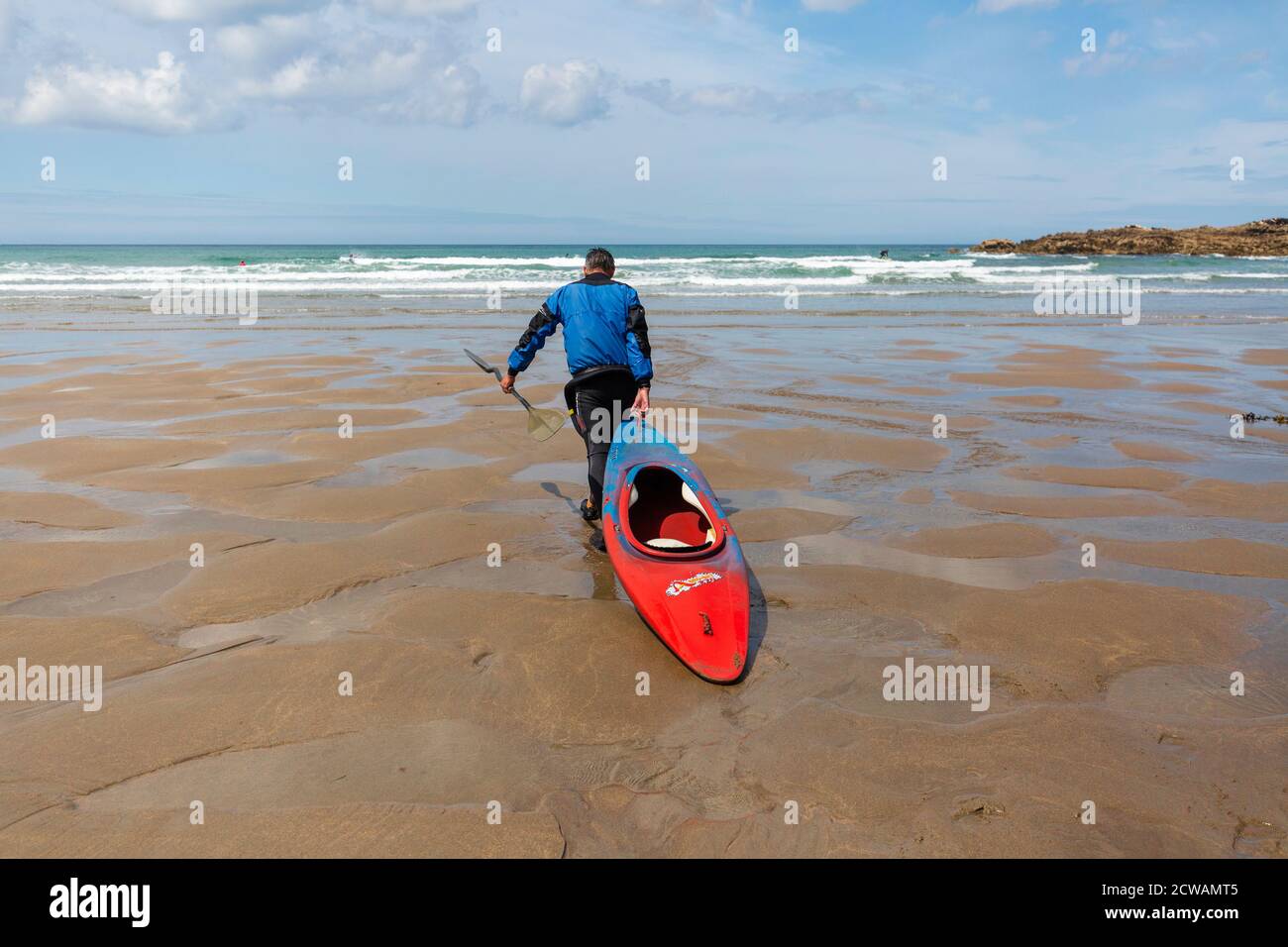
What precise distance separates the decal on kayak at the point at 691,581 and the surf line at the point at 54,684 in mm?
2660

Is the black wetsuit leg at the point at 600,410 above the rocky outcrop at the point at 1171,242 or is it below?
below

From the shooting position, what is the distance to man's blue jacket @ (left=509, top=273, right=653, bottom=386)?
5594 mm

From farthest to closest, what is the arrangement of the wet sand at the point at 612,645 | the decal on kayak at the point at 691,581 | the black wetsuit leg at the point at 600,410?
the black wetsuit leg at the point at 600,410, the decal on kayak at the point at 691,581, the wet sand at the point at 612,645

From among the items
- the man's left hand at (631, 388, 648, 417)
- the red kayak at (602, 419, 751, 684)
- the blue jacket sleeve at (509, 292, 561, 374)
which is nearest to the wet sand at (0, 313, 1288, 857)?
the red kayak at (602, 419, 751, 684)

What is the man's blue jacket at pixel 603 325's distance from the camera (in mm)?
5594

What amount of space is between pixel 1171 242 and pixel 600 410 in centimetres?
6556

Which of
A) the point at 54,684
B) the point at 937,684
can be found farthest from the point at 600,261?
the point at 54,684

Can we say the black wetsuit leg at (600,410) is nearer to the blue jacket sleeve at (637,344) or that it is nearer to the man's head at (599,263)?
the blue jacket sleeve at (637,344)

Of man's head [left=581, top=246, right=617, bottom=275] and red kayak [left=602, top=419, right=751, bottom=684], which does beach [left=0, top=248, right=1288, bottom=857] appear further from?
man's head [left=581, top=246, right=617, bottom=275]

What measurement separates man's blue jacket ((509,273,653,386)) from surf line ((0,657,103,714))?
3114 millimetres

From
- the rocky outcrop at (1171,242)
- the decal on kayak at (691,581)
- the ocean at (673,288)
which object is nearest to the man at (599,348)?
the decal on kayak at (691,581)

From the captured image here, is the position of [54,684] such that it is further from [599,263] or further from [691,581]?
[599,263]

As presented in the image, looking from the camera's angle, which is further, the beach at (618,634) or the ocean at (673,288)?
the ocean at (673,288)
